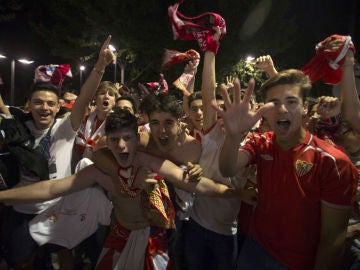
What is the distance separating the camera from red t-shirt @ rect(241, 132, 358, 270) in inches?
81.2

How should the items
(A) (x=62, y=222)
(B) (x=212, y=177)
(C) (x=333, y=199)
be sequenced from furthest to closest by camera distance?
(A) (x=62, y=222) < (B) (x=212, y=177) < (C) (x=333, y=199)

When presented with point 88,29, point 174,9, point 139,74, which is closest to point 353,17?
point 139,74

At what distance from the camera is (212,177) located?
2.97 meters

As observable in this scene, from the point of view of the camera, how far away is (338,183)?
204cm

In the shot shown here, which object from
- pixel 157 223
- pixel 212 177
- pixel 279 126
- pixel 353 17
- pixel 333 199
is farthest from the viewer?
pixel 353 17

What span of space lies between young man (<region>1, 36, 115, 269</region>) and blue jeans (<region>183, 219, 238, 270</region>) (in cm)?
140

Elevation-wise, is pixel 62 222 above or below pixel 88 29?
below

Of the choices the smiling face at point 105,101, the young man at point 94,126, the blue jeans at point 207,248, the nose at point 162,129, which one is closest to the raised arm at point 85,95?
the young man at point 94,126

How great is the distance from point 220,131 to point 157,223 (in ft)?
3.24

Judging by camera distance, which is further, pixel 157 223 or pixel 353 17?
pixel 353 17

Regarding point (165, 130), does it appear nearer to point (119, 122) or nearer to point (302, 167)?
point (119, 122)

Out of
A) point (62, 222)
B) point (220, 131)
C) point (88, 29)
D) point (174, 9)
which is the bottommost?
point (62, 222)

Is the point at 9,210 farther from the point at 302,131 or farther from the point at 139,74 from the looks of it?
the point at 139,74

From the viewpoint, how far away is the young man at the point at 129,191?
8.80ft
